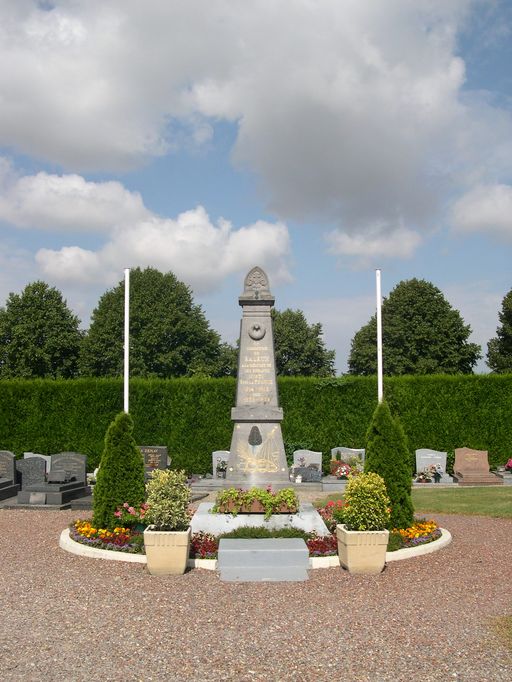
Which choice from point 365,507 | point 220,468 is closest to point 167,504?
point 365,507

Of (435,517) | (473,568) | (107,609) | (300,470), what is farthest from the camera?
(300,470)

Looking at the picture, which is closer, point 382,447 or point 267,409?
point 382,447

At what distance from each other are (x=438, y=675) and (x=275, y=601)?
2514 millimetres

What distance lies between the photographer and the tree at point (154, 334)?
118ft

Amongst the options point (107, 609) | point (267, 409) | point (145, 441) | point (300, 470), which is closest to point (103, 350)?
point (145, 441)

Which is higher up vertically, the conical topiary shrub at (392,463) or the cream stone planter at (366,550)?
the conical topiary shrub at (392,463)

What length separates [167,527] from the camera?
28.3 ft

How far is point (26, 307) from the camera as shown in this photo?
35062 millimetres

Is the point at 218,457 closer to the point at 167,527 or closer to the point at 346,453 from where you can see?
the point at 346,453

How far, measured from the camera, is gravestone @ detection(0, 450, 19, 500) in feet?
55.8

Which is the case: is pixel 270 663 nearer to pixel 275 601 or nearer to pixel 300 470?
pixel 275 601

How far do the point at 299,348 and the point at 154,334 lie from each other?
11.0m

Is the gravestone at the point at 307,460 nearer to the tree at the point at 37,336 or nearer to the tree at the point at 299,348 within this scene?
the tree at the point at 37,336

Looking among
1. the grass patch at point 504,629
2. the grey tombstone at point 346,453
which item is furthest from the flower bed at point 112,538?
the grey tombstone at point 346,453
